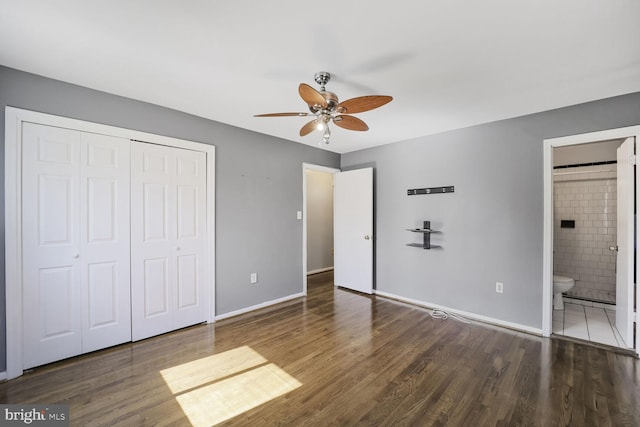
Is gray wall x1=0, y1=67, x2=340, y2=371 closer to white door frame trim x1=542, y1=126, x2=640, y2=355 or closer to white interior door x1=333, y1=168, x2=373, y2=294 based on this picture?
white interior door x1=333, y1=168, x2=373, y2=294

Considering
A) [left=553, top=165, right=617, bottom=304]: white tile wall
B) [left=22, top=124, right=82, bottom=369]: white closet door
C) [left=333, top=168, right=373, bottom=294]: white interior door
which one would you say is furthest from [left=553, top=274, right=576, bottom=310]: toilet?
[left=22, top=124, right=82, bottom=369]: white closet door

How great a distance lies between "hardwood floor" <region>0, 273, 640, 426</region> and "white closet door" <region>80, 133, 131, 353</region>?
243mm

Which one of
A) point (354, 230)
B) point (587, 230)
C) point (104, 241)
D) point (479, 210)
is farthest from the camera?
point (354, 230)

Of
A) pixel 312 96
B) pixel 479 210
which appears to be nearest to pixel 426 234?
pixel 479 210

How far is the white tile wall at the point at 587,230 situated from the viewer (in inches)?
147

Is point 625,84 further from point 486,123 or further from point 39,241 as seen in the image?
point 39,241

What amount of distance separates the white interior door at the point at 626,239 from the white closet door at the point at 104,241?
4729 millimetres

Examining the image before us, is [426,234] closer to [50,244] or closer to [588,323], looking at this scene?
[588,323]

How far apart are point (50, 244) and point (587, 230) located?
624 centimetres

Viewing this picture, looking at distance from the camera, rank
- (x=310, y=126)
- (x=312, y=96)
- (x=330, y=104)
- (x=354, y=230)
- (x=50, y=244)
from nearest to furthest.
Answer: (x=312, y=96) < (x=330, y=104) < (x=50, y=244) < (x=310, y=126) < (x=354, y=230)

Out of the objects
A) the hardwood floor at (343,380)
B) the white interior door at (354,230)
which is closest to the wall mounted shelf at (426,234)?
the white interior door at (354,230)

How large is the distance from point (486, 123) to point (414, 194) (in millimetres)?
1219

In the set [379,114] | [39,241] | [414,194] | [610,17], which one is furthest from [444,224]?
[39,241]

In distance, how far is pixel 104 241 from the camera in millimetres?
2535
